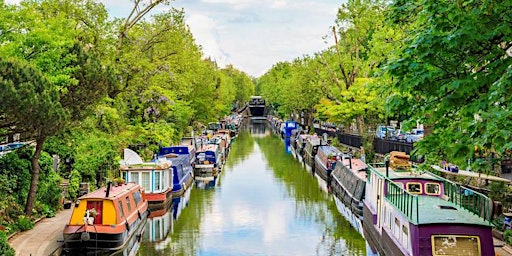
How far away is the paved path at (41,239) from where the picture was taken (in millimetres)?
19894

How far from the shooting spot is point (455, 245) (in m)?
17.1

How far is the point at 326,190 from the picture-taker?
141 feet

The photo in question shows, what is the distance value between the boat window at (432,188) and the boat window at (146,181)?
1657 centimetres

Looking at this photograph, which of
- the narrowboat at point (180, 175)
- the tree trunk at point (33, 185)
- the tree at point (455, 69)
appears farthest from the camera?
the narrowboat at point (180, 175)

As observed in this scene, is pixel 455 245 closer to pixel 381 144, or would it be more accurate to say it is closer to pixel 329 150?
pixel 381 144

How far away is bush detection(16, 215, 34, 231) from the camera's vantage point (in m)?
22.5

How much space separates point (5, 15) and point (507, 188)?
20.5 meters

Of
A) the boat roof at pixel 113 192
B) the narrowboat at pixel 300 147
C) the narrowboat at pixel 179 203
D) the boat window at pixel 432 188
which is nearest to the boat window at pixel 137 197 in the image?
the boat roof at pixel 113 192

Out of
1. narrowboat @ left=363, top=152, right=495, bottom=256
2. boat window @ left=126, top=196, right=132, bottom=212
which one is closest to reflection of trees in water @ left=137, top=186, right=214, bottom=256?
boat window @ left=126, top=196, right=132, bottom=212

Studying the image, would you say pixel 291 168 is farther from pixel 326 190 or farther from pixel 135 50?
pixel 135 50

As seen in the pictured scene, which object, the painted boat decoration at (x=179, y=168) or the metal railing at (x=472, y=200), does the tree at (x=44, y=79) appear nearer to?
the metal railing at (x=472, y=200)

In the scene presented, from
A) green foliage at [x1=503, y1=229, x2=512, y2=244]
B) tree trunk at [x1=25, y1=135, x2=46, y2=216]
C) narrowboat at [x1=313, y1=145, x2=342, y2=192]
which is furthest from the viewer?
narrowboat at [x1=313, y1=145, x2=342, y2=192]

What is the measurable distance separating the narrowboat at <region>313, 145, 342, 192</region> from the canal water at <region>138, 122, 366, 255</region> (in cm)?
79

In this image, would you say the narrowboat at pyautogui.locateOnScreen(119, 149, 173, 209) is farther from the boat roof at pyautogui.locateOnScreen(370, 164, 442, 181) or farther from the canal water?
the boat roof at pyautogui.locateOnScreen(370, 164, 442, 181)
